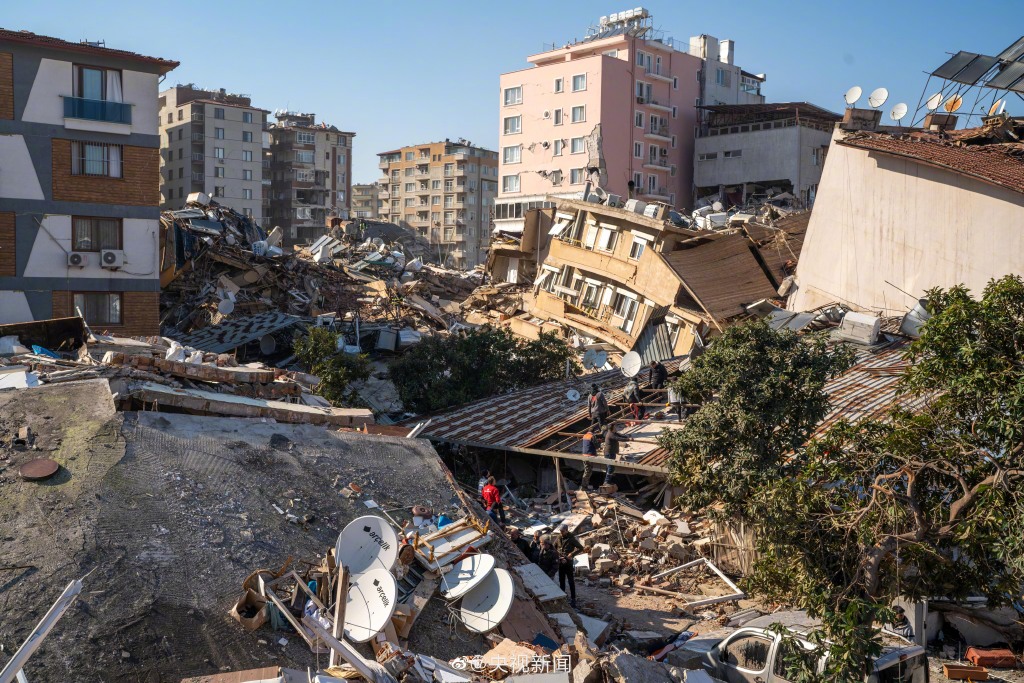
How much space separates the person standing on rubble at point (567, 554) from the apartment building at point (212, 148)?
5531cm

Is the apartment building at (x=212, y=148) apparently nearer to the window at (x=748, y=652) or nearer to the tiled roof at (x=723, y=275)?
the tiled roof at (x=723, y=275)

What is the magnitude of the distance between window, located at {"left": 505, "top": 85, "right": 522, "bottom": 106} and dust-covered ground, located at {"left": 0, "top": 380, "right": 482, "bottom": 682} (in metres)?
44.3

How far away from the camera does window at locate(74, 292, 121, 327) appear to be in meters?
26.4

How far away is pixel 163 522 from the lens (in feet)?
35.6

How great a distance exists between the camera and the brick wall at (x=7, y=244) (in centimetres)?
2495

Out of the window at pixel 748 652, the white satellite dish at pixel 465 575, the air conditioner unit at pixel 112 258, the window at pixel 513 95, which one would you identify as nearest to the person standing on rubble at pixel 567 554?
the white satellite dish at pixel 465 575

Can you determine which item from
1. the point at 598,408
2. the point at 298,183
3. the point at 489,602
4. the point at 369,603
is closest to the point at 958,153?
the point at 598,408

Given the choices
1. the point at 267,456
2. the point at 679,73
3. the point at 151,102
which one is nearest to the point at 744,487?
the point at 267,456

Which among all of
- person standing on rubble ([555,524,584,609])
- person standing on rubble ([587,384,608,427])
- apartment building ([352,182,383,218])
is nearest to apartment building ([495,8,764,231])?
person standing on rubble ([587,384,608,427])

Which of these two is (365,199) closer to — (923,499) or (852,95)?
(852,95)

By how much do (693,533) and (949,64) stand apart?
817 inches

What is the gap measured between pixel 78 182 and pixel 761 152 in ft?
121

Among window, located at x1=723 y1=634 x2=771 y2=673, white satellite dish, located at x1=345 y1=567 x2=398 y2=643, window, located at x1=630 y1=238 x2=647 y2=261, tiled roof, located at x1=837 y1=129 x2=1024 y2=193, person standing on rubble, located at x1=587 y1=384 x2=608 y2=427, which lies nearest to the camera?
white satellite dish, located at x1=345 y1=567 x2=398 y2=643

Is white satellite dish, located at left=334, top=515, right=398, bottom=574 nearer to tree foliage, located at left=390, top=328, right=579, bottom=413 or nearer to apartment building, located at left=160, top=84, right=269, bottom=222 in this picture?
tree foliage, located at left=390, top=328, right=579, bottom=413
